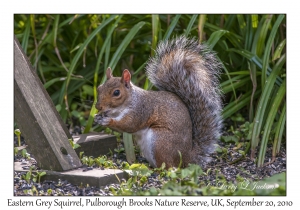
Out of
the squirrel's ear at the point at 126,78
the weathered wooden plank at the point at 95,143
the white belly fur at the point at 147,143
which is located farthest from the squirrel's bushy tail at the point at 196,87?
the weathered wooden plank at the point at 95,143

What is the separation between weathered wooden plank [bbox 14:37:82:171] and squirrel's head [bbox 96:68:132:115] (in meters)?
0.40

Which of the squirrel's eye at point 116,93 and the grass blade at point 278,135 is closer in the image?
A: the squirrel's eye at point 116,93

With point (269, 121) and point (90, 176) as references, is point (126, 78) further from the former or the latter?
point (269, 121)

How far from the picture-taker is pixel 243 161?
3994mm

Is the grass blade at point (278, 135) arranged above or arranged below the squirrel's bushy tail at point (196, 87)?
below

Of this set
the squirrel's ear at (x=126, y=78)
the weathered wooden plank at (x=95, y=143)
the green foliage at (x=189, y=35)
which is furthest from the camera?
the green foliage at (x=189, y=35)

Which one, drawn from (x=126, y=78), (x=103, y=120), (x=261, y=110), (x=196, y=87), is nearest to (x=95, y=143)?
(x=103, y=120)

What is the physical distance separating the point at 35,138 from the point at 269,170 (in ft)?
5.05

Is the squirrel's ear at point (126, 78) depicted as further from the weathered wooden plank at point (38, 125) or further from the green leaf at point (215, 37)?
the green leaf at point (215, 37)

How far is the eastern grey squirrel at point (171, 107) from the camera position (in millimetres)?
3734
